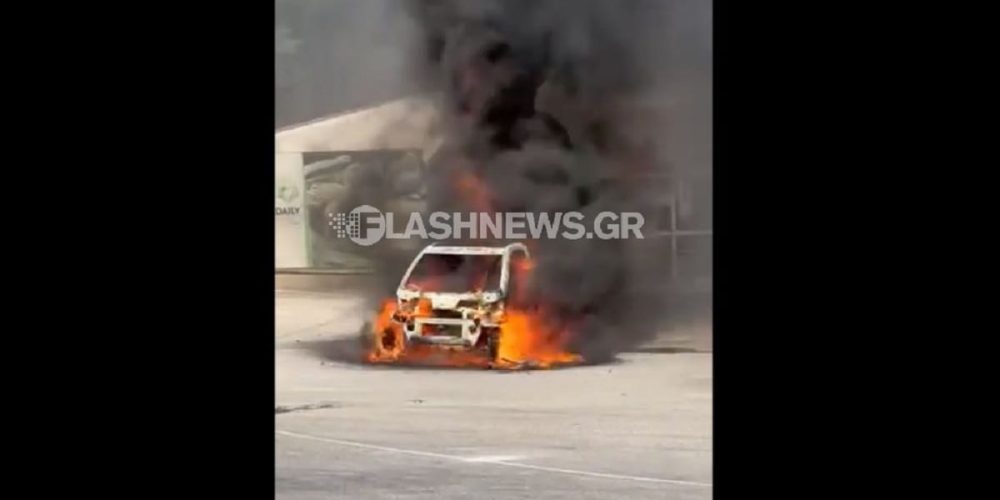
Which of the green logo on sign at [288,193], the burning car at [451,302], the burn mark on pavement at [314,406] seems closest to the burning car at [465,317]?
the burning car at [451,302]

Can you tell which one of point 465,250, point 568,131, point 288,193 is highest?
point 568,131

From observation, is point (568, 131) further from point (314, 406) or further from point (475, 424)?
point (314, 406)

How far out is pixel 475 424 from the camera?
3975 mm

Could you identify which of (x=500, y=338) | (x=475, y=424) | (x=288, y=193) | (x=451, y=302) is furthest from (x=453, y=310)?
(x=288, y=193)

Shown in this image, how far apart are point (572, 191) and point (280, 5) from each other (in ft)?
3.94

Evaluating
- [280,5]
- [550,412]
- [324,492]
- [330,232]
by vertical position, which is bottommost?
[324,492]

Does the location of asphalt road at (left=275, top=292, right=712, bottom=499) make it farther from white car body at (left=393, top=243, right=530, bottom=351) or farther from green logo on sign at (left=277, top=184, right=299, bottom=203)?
green logo on sign at (left=277, top=184, right=299, bottom=203)

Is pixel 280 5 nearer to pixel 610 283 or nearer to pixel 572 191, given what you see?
pixel 572 191

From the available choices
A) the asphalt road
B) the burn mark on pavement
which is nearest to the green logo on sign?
the asphalt road

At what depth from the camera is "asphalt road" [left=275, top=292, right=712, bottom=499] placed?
3930 millimetres

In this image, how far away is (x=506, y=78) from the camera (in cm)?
397

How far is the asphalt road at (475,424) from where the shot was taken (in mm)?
3930

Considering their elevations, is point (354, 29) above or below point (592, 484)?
above
